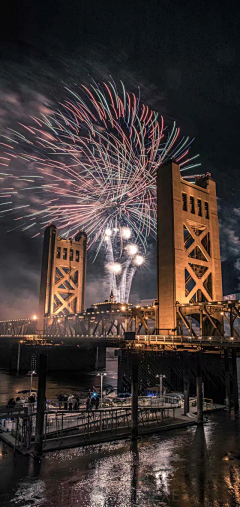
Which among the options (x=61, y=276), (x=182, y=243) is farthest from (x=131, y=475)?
(x=61, y=276)

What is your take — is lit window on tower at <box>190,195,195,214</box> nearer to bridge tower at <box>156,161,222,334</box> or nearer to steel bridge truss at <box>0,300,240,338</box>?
bridge tower at <box>156,161,222,334</box>

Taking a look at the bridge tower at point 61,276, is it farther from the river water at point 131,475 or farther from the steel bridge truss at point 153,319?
the river water at point 131,475

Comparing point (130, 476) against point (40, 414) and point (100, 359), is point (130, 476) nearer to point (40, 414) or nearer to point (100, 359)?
point (40, 414)

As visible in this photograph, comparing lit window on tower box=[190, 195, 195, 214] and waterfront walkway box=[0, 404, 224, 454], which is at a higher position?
lit window on tower box=[190, 195, 195, 214]

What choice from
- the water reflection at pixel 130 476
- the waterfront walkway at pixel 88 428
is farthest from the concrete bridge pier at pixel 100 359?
the water reflection at pixel 130 476

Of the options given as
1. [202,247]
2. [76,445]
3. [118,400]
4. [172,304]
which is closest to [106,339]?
[172,304]

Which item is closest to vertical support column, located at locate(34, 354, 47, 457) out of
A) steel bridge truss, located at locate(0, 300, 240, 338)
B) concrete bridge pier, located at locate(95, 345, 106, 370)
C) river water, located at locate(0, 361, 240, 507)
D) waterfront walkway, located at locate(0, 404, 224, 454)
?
waterfront walkway, located at locate(0, 404, 224, 454)
